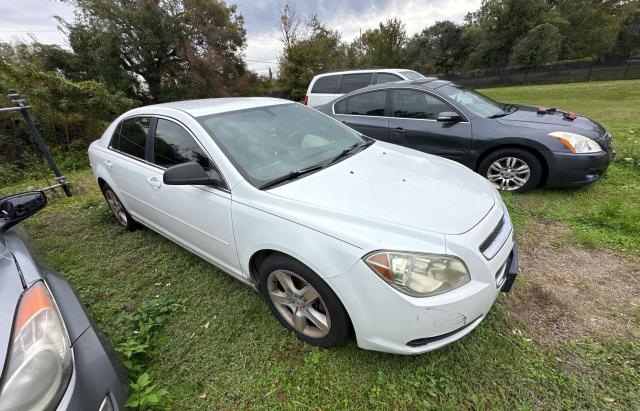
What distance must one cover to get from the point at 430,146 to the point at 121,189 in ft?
12.5

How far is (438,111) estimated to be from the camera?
404 cm

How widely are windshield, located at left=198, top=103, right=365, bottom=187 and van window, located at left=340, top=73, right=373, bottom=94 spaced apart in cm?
569

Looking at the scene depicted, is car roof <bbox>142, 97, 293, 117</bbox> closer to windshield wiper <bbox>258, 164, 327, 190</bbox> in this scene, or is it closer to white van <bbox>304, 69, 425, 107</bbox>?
windshield wiper <bbox>258, 164, 327, 190</bbox>

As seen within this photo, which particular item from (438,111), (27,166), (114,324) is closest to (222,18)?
(27,166)

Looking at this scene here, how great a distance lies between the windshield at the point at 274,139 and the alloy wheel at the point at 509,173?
2221 millimetres

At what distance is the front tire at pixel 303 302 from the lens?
1673 millimetres

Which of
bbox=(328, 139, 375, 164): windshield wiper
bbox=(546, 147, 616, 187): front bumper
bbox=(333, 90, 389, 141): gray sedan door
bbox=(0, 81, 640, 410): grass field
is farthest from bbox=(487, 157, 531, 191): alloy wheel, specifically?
bbox=(328, 139, 375, 164): windshield wiper

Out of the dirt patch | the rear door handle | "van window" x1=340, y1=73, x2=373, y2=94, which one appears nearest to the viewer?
the dirt patch

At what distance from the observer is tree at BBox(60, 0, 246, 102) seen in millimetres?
15859

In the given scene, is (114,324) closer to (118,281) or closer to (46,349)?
(118,281)

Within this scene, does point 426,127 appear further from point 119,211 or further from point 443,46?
point 443,46

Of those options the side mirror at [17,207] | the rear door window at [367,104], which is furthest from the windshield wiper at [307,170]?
the rear door window at [367,104]

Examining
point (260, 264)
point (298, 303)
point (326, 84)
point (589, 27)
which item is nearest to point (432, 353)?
point (298, 303)

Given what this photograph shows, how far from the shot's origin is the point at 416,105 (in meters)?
4.23
